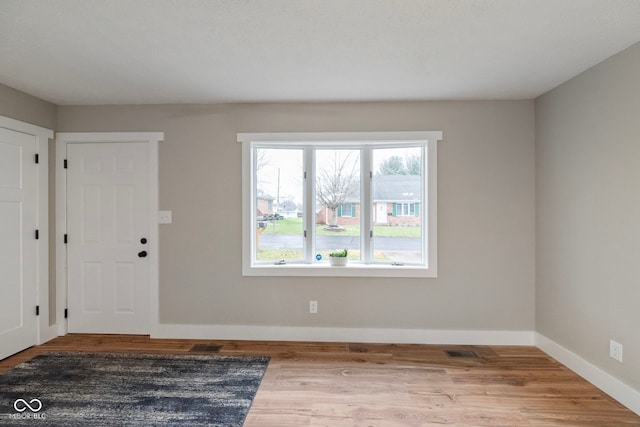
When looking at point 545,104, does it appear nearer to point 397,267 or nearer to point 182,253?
point 397,267

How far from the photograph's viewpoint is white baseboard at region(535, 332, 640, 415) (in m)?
2.25

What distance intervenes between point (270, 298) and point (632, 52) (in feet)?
11.2

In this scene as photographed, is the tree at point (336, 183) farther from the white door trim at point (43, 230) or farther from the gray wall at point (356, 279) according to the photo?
the white door trim at point (43, 230)

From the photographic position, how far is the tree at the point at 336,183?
356cm

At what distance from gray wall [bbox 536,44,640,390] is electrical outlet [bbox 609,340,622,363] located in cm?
4

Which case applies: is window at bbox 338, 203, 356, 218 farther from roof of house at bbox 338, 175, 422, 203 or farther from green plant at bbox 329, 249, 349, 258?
green plant at bbox 329, 249, 349, 258

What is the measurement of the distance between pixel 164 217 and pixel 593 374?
13.0 feet

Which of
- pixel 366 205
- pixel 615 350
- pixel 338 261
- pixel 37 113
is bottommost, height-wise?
pixel 615 350

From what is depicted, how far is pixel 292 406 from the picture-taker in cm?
227

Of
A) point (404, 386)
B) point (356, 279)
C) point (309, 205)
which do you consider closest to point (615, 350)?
point (404, 386)

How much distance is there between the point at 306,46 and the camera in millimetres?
2225

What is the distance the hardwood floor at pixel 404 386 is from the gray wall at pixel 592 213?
337 mm

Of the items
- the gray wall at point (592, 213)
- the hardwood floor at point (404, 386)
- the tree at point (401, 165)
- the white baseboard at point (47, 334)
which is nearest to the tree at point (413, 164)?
the tree at point (401, 165)

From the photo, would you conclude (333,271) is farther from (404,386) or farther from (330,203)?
(404,386)
